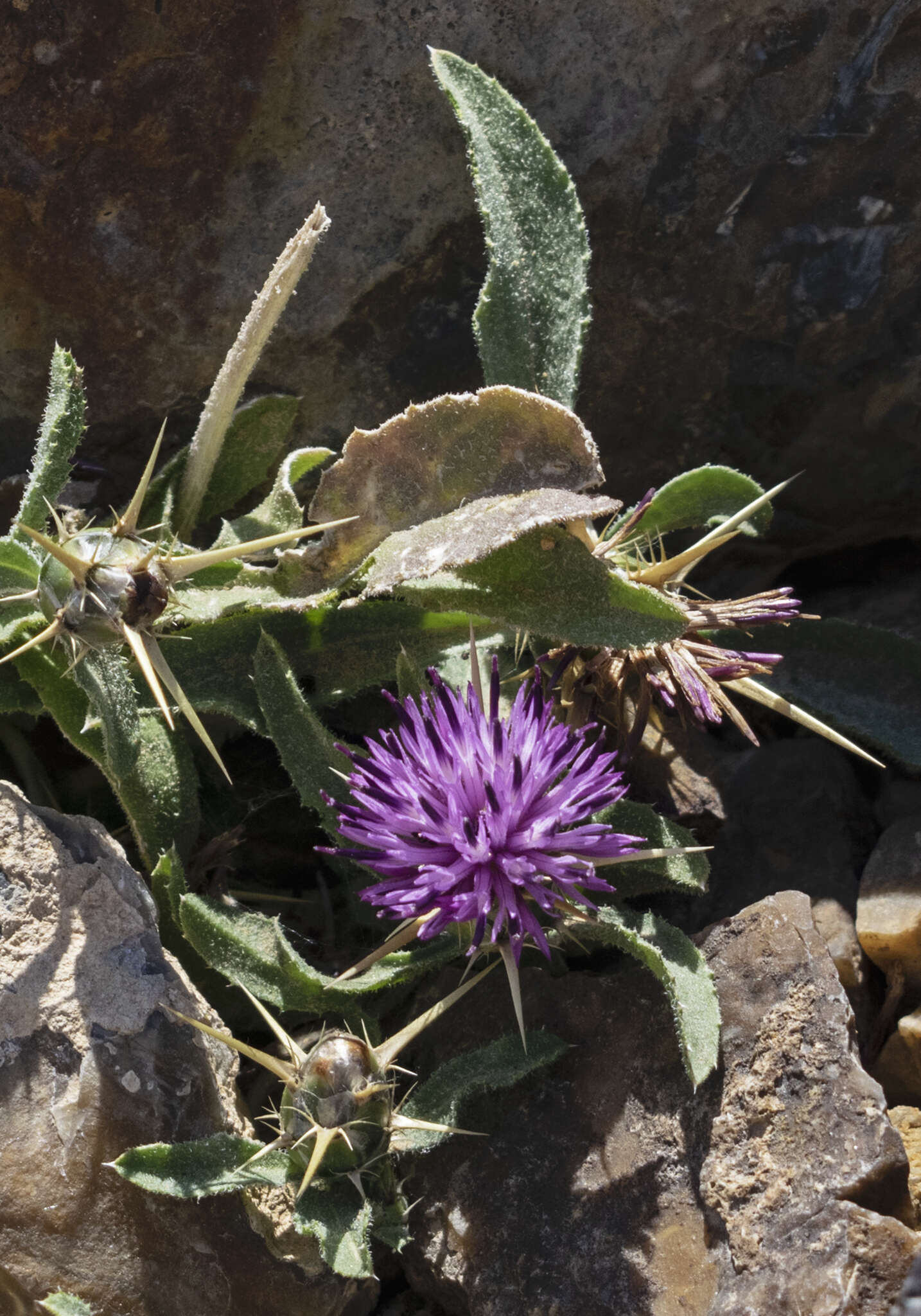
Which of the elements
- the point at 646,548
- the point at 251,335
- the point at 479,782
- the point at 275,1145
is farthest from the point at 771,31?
the point at 275,1145

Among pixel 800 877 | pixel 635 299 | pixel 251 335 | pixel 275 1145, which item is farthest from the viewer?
pixel 635 299

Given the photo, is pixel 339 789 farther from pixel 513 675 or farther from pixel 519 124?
pixel 519 124

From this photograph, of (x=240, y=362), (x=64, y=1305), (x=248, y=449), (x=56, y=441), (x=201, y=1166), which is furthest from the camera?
(x=248, y=449)

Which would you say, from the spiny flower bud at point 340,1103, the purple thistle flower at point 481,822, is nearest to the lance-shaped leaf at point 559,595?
the purple thistle flower at point 481,822

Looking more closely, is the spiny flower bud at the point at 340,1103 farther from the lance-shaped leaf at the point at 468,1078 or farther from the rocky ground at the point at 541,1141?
the rocky ground at the point at 541,1141

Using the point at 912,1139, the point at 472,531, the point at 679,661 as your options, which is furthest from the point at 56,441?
the point at 912,1139

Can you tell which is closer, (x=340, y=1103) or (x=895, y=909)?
(x=340, y=1103)

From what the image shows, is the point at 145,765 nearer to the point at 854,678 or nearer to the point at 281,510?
the point at 281,510
